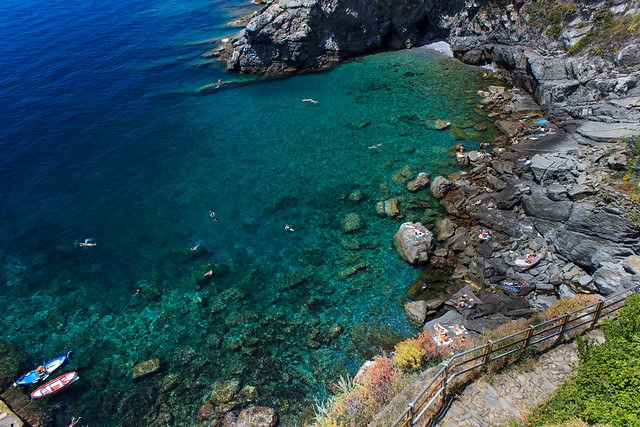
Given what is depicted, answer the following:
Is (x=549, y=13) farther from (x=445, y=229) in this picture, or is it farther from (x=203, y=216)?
(x=203, y=216)

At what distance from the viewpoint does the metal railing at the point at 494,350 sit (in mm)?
12055

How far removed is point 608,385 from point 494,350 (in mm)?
3182

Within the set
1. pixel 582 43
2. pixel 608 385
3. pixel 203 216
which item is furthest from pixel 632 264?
pixel 203 216

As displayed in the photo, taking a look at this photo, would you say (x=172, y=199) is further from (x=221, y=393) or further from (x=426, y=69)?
(x=426, y=69)

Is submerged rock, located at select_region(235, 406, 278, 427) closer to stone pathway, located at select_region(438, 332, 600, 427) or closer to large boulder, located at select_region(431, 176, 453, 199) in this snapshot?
stone pathway, located at select_region(438, 332, 600, 427)

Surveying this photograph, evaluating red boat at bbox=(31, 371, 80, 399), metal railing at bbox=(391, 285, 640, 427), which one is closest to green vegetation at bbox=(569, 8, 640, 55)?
metal railing at bbox=(391, 285, 640, 427)

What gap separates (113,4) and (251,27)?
176 ft

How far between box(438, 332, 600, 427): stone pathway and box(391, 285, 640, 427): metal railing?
2.04ft

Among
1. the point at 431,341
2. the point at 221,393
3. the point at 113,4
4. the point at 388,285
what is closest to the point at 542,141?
the point at 388,285

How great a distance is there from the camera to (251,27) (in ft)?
159

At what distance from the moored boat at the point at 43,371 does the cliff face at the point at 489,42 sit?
39.2 m

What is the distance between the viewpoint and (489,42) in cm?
4606

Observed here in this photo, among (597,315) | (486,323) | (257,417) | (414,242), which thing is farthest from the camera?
(414,242)

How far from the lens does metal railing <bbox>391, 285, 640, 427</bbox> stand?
→ 1205 cm
